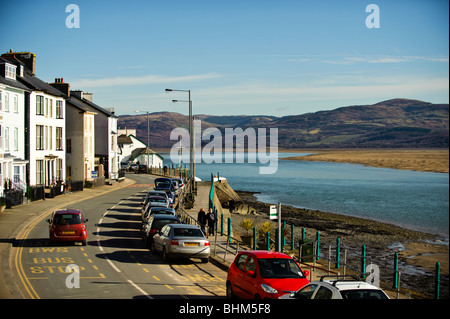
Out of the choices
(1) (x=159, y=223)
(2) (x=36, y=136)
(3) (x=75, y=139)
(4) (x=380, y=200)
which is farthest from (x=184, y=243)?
(4) (x=380, y=200)

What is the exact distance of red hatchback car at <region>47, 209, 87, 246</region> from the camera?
24.9 metres

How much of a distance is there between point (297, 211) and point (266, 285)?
44.7 m

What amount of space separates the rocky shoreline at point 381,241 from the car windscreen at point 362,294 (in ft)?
39.1

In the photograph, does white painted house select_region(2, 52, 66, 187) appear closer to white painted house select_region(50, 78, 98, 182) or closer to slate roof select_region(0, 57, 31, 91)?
slate roof select_region(0, 57, 31, 91)

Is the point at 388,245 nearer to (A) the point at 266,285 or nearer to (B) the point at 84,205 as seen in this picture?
(B) the point at 84,205

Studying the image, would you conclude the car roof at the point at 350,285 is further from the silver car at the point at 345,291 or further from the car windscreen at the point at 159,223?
the car windscreen at the point at 159,223

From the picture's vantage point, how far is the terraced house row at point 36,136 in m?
41.6

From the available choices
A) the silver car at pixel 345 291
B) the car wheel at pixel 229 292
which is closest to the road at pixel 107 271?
the car wheel at pixel 229 292

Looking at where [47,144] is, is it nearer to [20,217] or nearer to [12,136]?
[12,136]

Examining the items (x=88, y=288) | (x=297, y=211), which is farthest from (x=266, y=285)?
(x=297, y=211)

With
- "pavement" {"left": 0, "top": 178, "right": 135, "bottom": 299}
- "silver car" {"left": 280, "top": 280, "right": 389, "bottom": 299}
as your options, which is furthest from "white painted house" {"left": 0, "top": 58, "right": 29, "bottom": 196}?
"silver car" {"left": 280, "top": 280, "right": 389, "bottom": 299}

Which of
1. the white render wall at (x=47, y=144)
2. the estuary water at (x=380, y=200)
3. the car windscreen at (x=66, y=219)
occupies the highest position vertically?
the white render wall at (x=47, y=144)

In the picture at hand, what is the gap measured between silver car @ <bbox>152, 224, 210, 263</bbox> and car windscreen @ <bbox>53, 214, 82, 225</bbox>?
17.1 feet

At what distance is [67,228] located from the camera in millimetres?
25031
